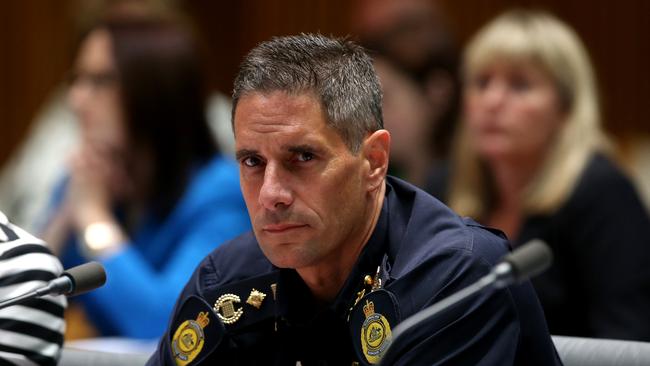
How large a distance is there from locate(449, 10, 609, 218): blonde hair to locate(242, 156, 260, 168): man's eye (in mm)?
1644

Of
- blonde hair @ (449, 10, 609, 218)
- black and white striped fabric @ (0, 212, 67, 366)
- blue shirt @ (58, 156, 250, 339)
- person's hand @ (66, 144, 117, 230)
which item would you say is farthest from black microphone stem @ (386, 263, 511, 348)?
person's hand @ (66, 144, 117, 230)

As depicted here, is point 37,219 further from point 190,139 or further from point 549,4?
point 549,4

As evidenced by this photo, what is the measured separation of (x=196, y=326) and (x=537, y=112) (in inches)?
73.5

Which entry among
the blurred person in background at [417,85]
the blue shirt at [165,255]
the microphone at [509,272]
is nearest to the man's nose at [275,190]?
the microphone at [509,272]

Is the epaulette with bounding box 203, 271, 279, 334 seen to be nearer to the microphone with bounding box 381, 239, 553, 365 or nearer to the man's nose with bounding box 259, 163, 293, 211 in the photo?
the man's nose with bounding box 259, 163, 293, 211

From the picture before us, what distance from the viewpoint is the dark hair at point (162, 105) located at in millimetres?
3746

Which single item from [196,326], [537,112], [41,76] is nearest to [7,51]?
[41,76]

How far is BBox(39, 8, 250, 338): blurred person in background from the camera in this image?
3.66 m

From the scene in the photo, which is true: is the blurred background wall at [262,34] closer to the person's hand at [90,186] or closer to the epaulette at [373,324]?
the person's hand at [90,186]

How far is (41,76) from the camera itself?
666cm

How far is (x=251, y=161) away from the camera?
Answer: 201 centimetres

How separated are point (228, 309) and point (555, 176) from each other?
1674 millimetres

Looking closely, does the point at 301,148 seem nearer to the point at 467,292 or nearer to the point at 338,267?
the point at 338,267

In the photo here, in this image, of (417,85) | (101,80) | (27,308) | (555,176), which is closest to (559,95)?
(555,176)
